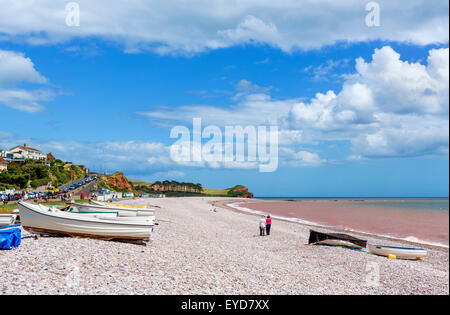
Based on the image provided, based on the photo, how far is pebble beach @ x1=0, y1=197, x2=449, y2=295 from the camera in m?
10.7

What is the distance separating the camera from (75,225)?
17.0 meters

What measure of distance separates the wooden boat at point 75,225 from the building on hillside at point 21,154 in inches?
441

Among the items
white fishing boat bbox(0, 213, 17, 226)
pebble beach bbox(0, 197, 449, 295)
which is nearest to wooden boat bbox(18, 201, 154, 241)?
pebble beach bbox(0, 197, 449, 295)

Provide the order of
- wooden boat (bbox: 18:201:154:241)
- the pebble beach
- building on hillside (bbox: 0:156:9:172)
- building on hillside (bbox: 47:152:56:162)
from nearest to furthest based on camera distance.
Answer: the pebble beach
wooden boat (bbox: 18:201:154:241)
building on hillside (bbox: 0:156:9:172)
building on hillside (bbox: 47:152:56:162)

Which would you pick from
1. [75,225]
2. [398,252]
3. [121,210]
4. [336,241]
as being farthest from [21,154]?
[398,252]

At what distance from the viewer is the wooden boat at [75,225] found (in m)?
16.8

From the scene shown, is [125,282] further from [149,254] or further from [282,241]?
[282,241]

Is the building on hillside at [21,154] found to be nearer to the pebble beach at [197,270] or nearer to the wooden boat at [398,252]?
the pebble beach at [197,270]

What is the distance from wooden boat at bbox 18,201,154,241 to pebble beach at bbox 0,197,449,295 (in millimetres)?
582

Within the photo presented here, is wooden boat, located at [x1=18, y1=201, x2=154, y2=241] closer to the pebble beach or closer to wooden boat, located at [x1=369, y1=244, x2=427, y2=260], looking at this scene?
the pebble beach

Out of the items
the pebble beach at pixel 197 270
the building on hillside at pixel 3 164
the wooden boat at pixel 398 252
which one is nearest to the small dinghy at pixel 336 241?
the wooden boat at pixel 398 252
